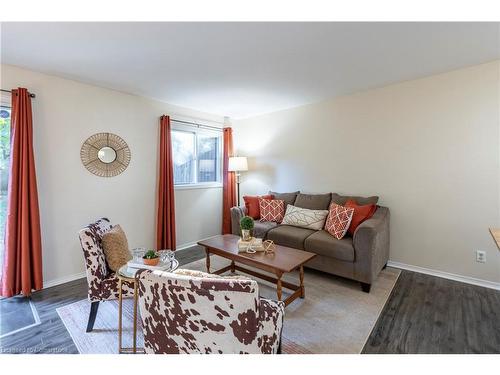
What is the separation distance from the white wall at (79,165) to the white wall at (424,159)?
2.42 m

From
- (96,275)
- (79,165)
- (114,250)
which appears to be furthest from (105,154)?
(96,275)

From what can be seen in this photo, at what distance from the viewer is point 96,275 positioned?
67.6 inches

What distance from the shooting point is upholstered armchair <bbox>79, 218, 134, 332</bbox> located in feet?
5.53

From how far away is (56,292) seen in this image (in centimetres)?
243

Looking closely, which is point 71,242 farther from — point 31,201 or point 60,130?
point 60,130

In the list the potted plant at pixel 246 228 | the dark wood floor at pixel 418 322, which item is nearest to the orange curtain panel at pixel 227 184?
the potted plant at pixel 246 228

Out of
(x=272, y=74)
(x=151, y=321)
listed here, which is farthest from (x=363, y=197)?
(x=151, y=321)

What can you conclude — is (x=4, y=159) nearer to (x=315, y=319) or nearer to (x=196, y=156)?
(x=196, y=156)

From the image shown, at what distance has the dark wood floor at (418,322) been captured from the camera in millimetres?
1638

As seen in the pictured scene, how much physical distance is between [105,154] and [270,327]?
114 inches

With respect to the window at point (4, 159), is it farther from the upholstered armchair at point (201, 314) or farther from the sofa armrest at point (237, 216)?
the sofa armrest at point (237, 216)

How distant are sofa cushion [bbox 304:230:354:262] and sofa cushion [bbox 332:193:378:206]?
619mm

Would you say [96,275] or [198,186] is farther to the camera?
[198,186]
